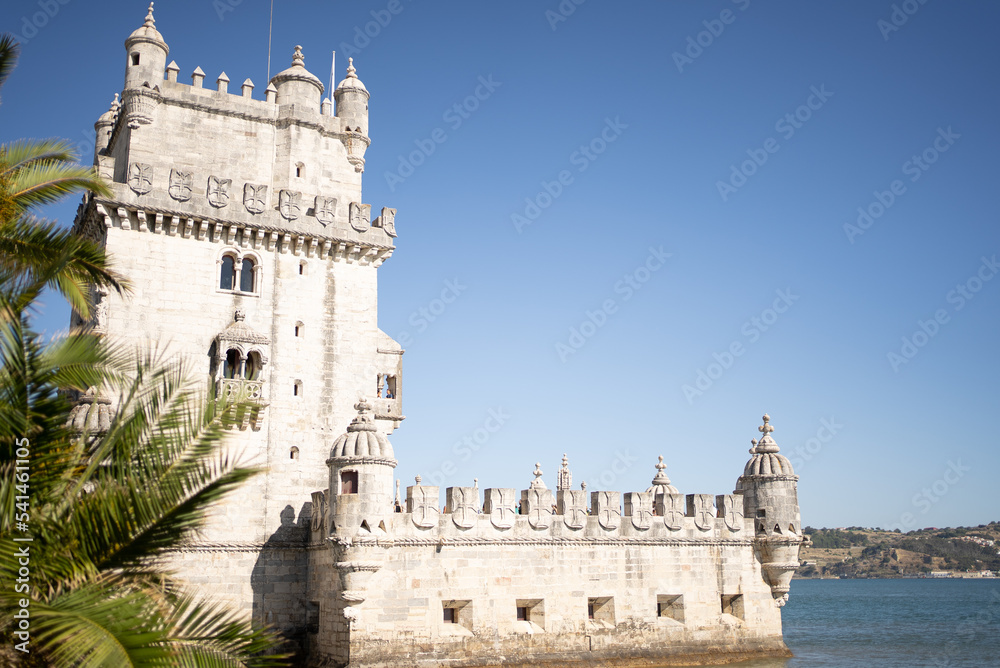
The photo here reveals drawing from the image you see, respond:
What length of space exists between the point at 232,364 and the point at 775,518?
18.4m

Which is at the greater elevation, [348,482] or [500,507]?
[348,482]

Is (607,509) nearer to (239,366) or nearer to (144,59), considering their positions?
(239,366)

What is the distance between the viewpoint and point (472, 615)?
25.6m

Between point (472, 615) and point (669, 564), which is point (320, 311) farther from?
point (669, 564)

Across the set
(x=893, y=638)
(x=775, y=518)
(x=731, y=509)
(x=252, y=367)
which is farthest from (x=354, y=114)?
(x=893, y=638)

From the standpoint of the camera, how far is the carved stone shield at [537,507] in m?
27.0

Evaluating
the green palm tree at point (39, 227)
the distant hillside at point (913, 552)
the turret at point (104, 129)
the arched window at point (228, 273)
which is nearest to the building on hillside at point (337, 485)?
the arched window at point (228, 273)

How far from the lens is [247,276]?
2898 cm

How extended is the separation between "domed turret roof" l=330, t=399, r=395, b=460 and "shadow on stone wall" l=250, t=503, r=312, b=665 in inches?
146

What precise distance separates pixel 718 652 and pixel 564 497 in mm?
7185

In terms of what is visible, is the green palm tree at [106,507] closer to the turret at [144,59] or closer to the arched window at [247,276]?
the arched window at [247,276]

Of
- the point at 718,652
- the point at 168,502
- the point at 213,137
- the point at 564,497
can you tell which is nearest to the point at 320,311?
the point at 213,137

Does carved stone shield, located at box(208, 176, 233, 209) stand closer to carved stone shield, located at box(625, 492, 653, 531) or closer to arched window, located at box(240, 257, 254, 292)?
arched window, located at box(240, 257, 254, 292)

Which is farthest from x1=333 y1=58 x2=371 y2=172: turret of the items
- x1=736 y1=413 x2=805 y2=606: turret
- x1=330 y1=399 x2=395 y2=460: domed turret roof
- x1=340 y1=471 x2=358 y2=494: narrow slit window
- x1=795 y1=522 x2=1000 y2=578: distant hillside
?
x1=795 y1=522 x2=1000 y2=578: distant hillside
